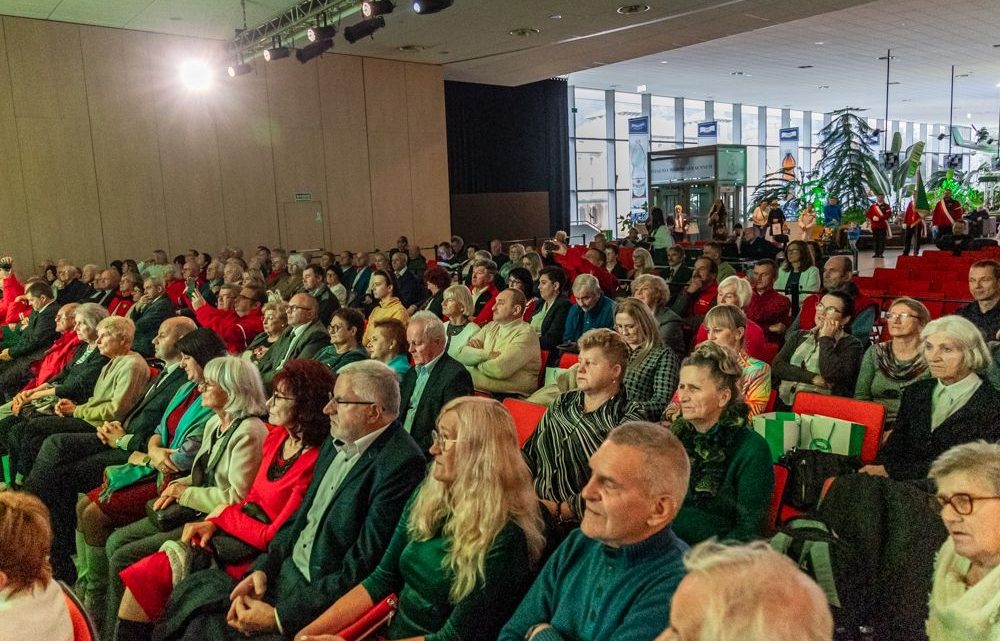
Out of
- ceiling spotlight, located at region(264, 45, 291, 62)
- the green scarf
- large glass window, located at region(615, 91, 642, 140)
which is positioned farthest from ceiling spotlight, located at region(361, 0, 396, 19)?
large glass window, located at region(615, 91, 642, 140)

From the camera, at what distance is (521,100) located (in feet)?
62.9

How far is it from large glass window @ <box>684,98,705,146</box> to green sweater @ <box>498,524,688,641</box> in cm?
2480

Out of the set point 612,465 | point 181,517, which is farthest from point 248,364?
point 612,465

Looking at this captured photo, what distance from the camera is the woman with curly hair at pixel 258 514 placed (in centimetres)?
267

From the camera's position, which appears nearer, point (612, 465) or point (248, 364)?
point (612, 465)

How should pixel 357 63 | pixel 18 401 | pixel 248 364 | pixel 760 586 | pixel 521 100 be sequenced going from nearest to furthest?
pixel 760 586 < pixel 248 364 < pixel 18 401 < pixel 357 63 < pixel 521 100

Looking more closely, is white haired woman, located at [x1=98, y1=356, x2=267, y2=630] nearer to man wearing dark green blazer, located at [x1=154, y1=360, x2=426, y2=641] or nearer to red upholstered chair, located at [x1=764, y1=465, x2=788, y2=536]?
man wearing dark green blazer, located at [x1=154, y1=360, x2=426, y2=641]

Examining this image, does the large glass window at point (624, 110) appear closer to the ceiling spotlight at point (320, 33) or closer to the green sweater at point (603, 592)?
the ceiling spotlight at point (320, 33)

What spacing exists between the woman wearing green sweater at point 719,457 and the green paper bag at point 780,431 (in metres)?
0.59

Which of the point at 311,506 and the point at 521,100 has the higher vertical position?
the point at 521,100

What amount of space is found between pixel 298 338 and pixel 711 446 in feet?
11.7

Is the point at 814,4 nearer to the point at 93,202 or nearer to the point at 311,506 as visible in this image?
the point at 311,506

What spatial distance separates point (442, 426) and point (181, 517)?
1536 mm

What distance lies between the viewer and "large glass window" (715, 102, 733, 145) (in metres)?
26.0
